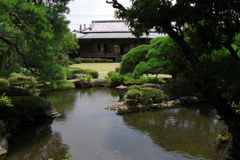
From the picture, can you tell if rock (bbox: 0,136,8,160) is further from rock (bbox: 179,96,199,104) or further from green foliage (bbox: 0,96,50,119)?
rock (bbox: 179,96,199,104)

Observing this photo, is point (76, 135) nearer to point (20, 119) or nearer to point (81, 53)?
point (20, 119)

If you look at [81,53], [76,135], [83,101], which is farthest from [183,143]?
[81,53]

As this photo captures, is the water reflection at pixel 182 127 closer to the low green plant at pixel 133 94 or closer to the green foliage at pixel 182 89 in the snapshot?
the low green plant at pixel 133 94

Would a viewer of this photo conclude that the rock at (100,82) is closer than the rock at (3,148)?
No

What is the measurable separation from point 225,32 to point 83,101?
10263mm

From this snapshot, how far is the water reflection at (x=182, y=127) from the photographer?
731 cm

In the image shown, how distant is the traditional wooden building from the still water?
25255 millimetres

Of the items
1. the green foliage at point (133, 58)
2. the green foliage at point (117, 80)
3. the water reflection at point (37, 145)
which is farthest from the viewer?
the green foliage at point (117, 80)

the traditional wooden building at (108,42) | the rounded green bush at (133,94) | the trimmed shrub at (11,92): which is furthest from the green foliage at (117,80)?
the traditional wooden building at (108,42)

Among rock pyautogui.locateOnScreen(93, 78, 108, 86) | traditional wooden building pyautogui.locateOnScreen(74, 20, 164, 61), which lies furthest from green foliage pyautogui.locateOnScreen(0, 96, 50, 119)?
traditional wooden building pyautogui.locateOnScreen(74, 20, 164, 61)

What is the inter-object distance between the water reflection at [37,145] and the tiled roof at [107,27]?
1317 inches

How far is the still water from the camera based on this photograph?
6848mm

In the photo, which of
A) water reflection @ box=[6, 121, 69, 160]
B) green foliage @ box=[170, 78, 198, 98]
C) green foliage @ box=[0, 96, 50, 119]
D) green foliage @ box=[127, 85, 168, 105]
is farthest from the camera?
green foliage @ box=[170, 78, 198, 98]

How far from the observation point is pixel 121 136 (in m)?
8.27
